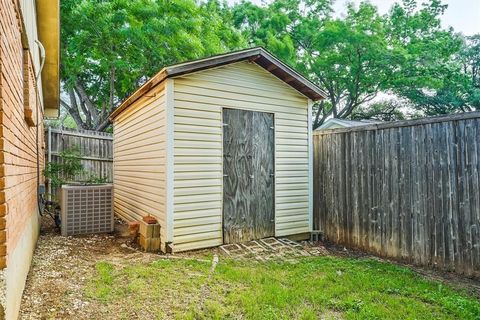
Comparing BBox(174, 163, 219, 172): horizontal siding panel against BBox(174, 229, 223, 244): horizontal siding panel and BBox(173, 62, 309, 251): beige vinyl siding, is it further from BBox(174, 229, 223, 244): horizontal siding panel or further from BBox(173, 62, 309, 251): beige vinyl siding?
BBox(174, 229, 223, 244): horizontal siding panel

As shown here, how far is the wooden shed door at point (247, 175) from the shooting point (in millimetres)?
5207

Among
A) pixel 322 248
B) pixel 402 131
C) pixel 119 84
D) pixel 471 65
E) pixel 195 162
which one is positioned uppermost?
pixel 471 65

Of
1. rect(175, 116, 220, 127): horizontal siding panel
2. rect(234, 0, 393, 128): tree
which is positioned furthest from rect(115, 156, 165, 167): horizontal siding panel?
rect(234, 0, 393, 128): tree

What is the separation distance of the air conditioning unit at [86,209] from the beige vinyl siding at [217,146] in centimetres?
187

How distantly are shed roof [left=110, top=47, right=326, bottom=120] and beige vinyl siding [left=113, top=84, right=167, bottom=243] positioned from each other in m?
0.23

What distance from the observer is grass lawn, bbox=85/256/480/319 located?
2.83 meters

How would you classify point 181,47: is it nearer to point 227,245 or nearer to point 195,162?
point 195,162

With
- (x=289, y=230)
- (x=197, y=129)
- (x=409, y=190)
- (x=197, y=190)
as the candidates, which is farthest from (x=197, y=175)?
(x=409, y=190)

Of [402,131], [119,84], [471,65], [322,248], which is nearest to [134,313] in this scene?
[322,248]

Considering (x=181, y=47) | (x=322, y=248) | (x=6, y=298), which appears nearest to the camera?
(x=6, y=298)

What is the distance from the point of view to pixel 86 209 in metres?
5.61

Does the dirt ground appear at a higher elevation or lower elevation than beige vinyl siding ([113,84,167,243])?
lower

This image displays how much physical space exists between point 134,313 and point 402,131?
163 inches

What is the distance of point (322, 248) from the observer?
527cm
